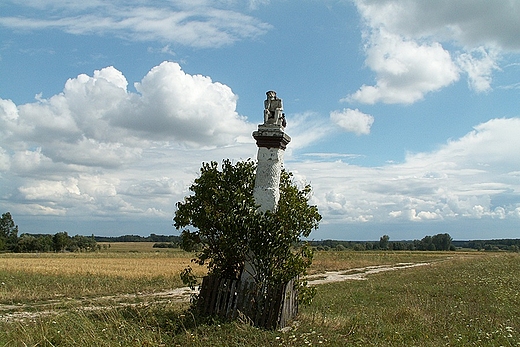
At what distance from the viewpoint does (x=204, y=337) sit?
8.81 meters

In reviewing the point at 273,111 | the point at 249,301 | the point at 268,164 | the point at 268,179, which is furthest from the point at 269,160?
the point at 249,301

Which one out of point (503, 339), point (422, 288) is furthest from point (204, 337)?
point (422, 288)

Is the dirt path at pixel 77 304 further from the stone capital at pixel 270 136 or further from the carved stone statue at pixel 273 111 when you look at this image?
the carved stone statue at pixel 273 111

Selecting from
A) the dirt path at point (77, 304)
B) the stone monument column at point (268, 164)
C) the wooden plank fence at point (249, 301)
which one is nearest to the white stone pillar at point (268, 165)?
the stone monument column at point (268, 164)

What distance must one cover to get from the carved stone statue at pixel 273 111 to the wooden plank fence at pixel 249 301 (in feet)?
12.1

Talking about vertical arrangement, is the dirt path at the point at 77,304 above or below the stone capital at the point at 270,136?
below

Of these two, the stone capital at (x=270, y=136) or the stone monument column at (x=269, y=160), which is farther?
the stone capital at (x=270, y=136)

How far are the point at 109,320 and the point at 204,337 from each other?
6.40ft

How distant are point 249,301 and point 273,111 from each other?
14.5 ft

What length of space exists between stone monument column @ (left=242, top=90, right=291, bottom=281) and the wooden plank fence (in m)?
0.52

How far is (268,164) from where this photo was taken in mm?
10891

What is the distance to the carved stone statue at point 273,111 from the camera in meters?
11.3

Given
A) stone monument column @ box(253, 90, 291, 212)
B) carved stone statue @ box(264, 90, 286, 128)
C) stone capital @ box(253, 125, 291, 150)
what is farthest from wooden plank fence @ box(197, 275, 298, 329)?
carved stone statue @ box(264, 90, 286, 128)

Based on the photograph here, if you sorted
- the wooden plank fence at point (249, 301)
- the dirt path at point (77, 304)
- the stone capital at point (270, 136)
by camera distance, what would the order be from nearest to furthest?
the wooden plank fence at point (249, 301), the stone capital at point (270, 136), the dirt path at point (77, 304)
